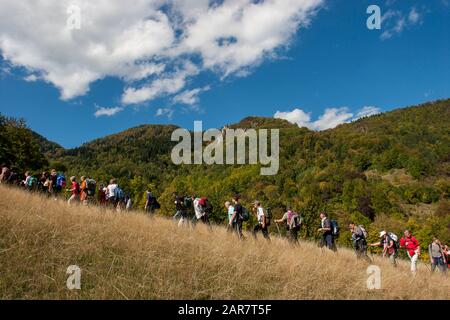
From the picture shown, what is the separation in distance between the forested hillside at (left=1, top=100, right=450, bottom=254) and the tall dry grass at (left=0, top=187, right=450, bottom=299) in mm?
44198

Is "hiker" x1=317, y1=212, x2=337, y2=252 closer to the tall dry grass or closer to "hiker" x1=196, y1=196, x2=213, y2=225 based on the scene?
the tall dry grass

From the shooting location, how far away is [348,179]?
420ft

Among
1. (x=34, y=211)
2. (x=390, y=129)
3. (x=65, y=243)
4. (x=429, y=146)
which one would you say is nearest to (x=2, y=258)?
(x=65, y=243)

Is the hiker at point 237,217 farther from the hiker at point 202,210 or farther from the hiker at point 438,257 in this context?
the hiker at point 438,257

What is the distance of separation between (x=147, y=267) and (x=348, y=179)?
425ft

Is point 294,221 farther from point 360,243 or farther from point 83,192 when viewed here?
point 83,192

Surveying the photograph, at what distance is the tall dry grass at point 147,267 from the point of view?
6012mm

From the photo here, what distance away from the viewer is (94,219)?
9.45 m

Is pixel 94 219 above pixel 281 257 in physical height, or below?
above

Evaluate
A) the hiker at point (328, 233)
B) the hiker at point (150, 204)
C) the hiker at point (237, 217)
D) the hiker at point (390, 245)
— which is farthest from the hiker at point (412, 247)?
the hiker at point (150, 204)

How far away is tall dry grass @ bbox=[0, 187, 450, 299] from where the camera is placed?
6.01 m

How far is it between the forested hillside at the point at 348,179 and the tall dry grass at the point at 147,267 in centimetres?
4420
